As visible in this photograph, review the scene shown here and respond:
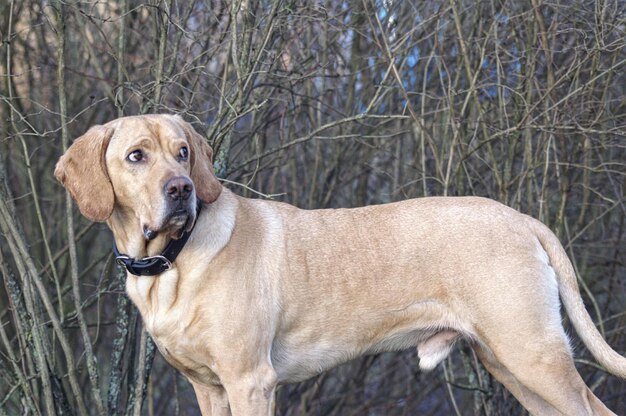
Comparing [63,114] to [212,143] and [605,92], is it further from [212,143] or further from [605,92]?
[605,92]

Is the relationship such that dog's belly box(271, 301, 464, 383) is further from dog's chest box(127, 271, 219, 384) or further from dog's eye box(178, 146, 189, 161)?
dog's eye box(178, 146, 189, 161)

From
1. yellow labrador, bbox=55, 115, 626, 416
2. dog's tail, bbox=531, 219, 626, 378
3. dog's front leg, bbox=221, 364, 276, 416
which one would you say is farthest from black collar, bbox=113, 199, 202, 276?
dog's tail, bbox=531, 219, 626, 378

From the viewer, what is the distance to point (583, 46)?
5391 millimetres

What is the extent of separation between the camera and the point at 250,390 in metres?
4.27

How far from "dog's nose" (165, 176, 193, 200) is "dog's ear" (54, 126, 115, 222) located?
0.31 metres

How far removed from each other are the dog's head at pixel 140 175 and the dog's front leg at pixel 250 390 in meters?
0.71

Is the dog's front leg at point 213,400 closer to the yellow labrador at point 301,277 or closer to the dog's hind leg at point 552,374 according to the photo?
the yellow labrador at point 301,277

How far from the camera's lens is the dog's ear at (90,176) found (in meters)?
4.11

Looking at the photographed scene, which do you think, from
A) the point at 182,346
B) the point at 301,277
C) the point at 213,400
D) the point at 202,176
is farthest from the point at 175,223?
the point at 213,400

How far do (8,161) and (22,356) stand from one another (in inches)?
92.5

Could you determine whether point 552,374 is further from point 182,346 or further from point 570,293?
point 182,346

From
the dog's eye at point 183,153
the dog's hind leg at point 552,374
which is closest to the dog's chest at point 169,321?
the dog's eye at point 183,153

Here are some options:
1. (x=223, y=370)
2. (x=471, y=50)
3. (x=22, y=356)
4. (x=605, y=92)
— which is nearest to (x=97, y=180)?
(x=223, y=370)

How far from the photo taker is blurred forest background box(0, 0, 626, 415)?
17.3ft
